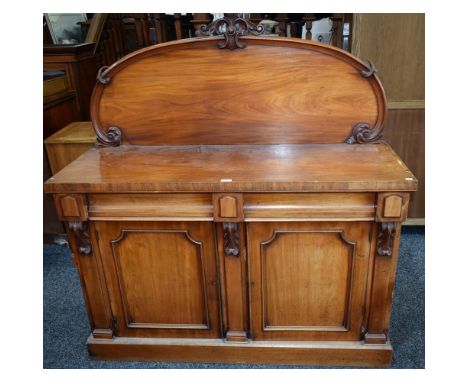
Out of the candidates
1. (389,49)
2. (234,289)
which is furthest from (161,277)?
(389,49)

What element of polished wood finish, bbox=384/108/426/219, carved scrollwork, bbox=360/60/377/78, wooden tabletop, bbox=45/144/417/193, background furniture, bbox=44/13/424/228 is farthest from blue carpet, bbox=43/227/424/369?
carved scrollwork, bbox=360/60/377/78

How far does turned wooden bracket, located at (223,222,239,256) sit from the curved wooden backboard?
43 cm

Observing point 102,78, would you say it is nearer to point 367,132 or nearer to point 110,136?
point 110,136

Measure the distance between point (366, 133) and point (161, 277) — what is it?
38.4 inches

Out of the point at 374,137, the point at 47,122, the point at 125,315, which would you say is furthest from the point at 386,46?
the point at 47,122

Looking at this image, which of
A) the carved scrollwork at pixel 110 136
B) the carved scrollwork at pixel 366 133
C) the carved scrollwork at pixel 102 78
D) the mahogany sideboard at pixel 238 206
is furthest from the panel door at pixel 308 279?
the carved scrollwork at pixel 102 78

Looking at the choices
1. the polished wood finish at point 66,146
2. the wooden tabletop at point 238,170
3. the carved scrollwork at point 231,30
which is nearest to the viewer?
the wooden tabletop at point 238,170

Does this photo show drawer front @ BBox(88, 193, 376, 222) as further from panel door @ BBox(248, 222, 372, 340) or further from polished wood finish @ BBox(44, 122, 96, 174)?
polished wood finish @ BBox(44, 122, 96, 174)

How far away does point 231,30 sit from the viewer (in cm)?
153

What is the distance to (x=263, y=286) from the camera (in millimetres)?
1511

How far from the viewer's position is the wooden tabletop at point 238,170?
1.30m

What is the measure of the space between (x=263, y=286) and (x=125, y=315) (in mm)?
566

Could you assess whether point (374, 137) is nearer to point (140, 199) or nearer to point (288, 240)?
point (288, 240)

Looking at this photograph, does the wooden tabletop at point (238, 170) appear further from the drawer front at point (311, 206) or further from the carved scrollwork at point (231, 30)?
the carved scrollwork at point (231, 30)
